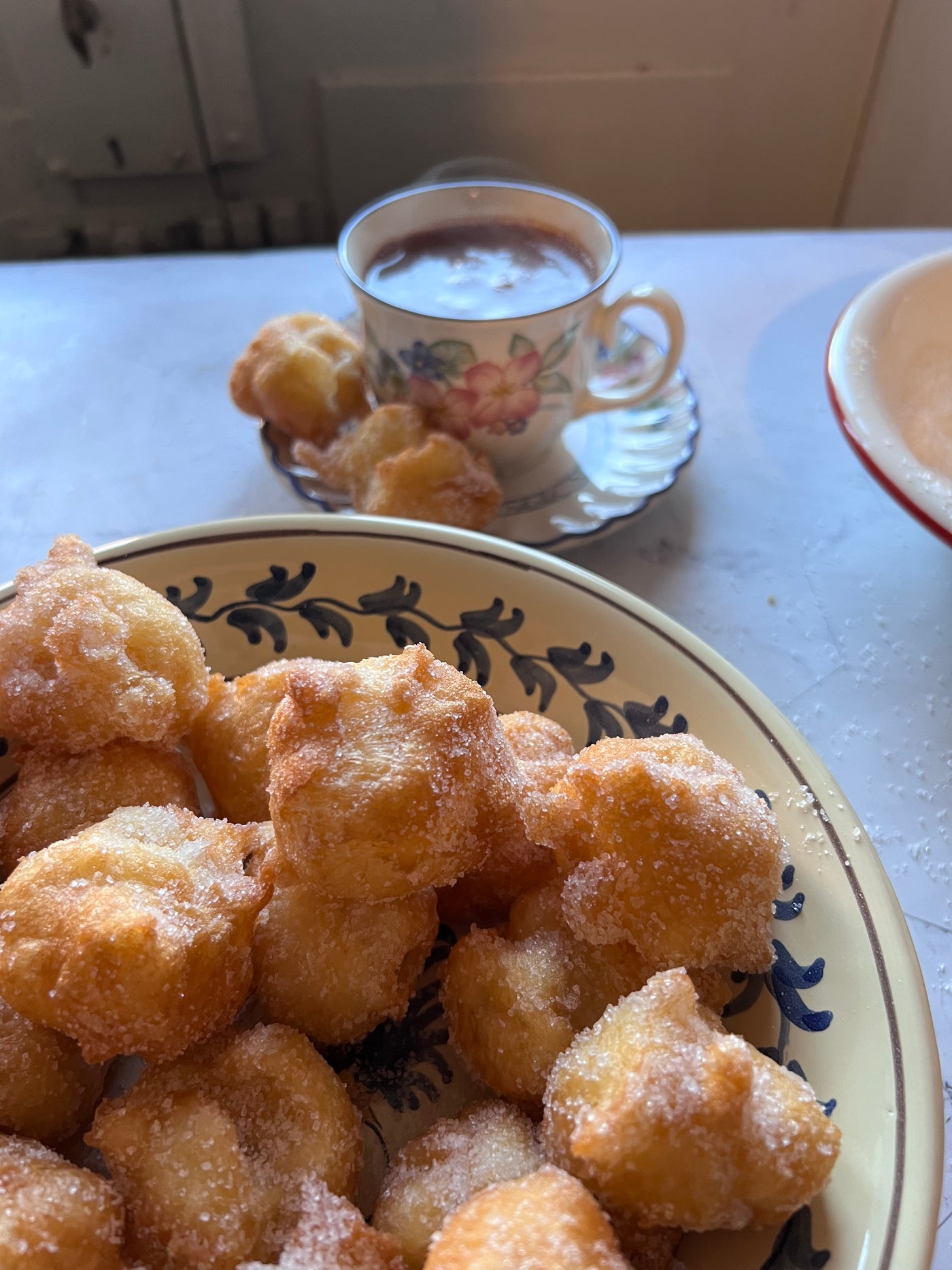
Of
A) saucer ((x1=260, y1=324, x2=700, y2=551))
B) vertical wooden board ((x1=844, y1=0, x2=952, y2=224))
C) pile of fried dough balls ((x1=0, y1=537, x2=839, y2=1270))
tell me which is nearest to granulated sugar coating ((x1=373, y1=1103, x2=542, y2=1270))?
pile of fried dough balls ((x1=0, y1=537, x2=839, y2=1270))

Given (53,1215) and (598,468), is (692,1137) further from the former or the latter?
(598,468)

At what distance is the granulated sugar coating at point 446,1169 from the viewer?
0.48 meters

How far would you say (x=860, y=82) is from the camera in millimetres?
1805

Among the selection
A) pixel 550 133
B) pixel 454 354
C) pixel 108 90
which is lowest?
pixel 550 133

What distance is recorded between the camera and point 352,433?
0.99 meters

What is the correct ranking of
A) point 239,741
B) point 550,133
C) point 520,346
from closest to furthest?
point 239,741, point 520,346, point 550,133

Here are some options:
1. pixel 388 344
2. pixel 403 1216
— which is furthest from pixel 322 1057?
pixel 388 344

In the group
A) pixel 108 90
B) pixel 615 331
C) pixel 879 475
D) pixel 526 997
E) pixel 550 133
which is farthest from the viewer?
pixel 550 133

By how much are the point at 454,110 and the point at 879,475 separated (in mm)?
1326

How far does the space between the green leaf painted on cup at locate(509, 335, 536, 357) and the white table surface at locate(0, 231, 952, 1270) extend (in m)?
0.20

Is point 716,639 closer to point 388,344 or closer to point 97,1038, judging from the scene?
point 388,344

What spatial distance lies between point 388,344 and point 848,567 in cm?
49

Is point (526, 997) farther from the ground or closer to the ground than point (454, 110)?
farther from the ground

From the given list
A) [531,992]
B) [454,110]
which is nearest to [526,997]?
[531,992]
